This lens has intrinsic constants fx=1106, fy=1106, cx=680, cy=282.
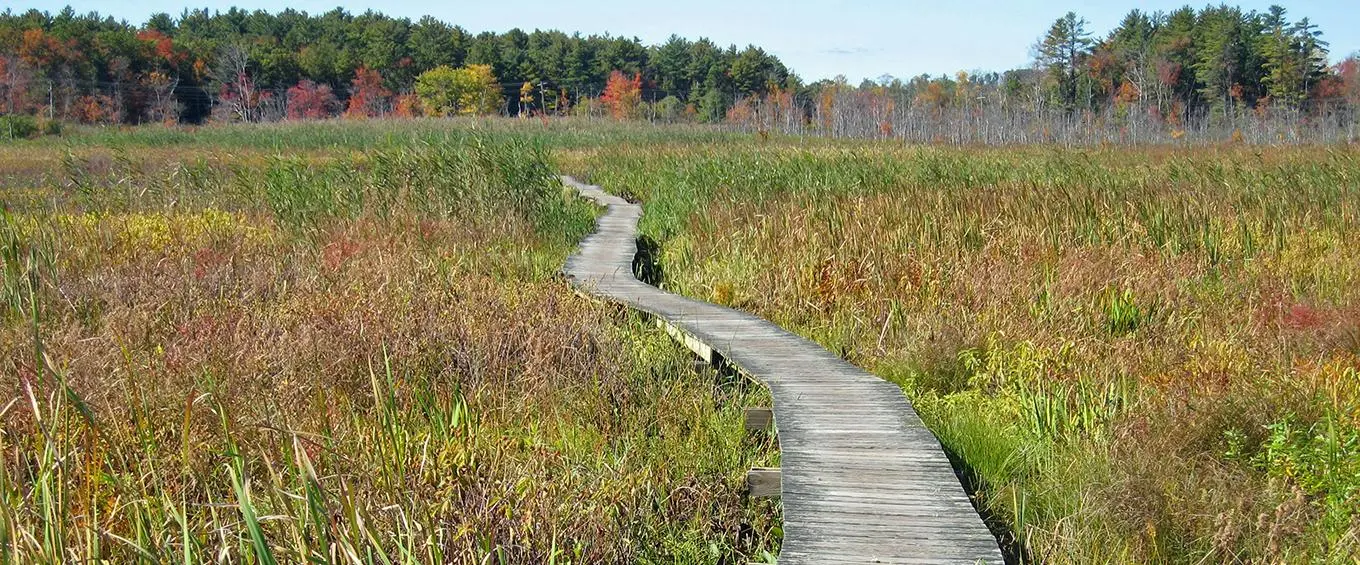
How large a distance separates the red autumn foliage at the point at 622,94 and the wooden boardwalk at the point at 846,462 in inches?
2602

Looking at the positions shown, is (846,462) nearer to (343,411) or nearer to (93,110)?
(343,411)

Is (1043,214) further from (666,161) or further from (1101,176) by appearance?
(666,161)

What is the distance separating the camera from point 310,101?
6969 cm

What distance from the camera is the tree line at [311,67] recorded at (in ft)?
186

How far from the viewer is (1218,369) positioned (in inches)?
184

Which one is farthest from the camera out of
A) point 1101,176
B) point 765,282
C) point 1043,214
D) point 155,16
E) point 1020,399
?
point 155,16

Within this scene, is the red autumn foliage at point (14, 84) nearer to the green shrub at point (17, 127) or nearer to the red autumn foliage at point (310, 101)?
the green shrub at point (17, 127)

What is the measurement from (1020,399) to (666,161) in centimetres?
1324

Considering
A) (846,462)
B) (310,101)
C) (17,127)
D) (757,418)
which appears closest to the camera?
(846,462)

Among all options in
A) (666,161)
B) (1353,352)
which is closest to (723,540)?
(1353,352)

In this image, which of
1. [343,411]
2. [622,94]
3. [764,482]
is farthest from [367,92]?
[764,482]

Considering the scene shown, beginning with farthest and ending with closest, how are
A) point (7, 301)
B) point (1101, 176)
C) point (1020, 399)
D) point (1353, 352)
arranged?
point (1101, 176) < point (7, 301) < point (1353, 352) < point (1020, 399)

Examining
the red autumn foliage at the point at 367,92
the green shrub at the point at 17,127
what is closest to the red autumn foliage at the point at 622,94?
the red autumn foliage at the point at 367,92

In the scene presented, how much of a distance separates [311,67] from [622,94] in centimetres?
2153
